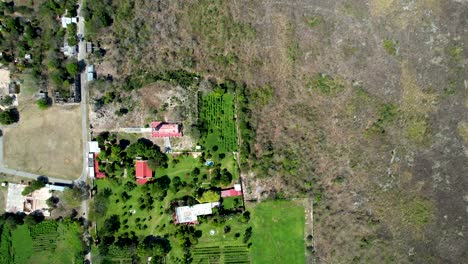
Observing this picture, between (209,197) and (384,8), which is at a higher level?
(384,8)

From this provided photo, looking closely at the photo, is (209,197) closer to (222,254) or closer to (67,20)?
(222,254)

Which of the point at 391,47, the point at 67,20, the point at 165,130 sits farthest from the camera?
the point at 67,20

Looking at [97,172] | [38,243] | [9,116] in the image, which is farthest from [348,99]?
[38,243]

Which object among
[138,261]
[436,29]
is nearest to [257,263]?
[138,261]

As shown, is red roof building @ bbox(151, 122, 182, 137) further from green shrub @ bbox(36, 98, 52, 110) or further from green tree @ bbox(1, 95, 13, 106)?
green tree @ bbox(1, 95, 13, 106)

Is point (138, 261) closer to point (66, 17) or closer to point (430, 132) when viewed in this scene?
point (66, 17)

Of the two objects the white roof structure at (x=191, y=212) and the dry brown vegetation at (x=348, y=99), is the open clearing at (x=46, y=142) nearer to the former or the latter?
the dry brown vegetation at (x=348, y=99)
